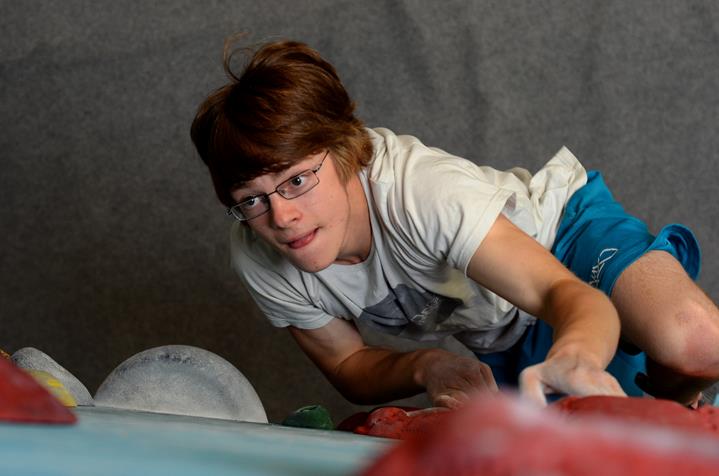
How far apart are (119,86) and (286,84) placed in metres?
1.43

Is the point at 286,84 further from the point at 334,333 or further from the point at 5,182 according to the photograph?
the point at 5,182

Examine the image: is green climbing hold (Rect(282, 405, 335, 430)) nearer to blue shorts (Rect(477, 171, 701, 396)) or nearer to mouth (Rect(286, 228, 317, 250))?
mouth (Rect(286, 228, 317, 250))

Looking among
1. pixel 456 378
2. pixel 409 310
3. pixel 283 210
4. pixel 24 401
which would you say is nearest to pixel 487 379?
pixel 456 378

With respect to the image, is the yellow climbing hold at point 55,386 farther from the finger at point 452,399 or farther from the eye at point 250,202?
the finger at point 452,399

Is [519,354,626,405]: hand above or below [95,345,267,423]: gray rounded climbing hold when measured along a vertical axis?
above

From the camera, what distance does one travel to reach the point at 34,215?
2.77 m

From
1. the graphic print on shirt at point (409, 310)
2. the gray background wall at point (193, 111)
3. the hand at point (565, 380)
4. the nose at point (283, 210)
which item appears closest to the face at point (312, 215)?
the nose at point (283, 210)

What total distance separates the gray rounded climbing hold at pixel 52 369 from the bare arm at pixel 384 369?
454mm

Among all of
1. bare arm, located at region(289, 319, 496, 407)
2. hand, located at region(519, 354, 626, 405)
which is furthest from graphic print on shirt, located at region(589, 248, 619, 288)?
hand, located at region(519, 354, 626, 405)

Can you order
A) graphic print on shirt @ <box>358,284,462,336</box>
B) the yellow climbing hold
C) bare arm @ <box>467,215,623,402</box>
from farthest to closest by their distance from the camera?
graphic print on shirt @ <box>358,284,462,336</box>
the yellow climbing hold
bare arm @ <box>467,215,623,402</box>

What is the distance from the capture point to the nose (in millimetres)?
1439

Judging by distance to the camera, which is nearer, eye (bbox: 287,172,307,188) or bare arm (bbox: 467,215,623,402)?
bare arm (bbox: 467,215,623,402)

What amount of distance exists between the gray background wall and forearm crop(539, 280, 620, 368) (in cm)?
150

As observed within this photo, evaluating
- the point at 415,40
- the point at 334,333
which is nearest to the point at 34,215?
the point at 415,40
